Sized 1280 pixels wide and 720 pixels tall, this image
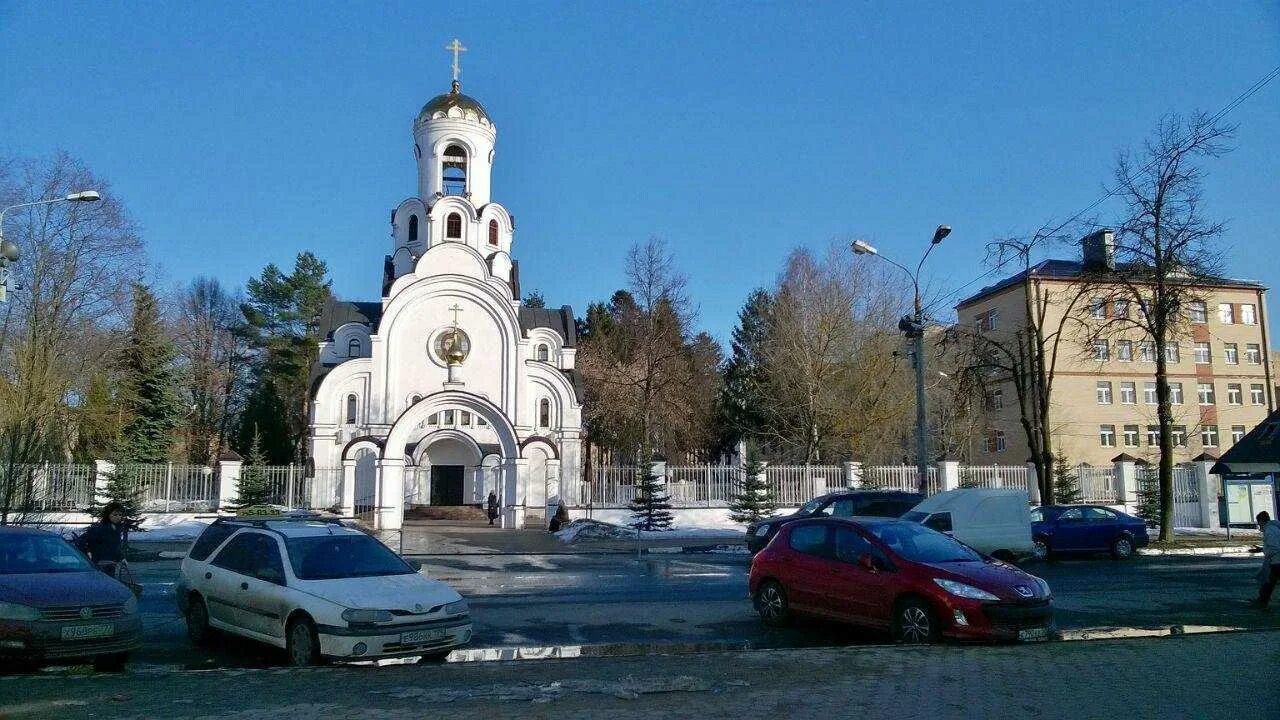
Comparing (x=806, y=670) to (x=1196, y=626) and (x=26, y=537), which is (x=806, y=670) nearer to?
(x=1196, y=626)

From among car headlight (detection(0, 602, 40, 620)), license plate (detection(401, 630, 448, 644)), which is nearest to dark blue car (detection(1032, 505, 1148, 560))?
license plate (detection(401, 630, 448, 644))

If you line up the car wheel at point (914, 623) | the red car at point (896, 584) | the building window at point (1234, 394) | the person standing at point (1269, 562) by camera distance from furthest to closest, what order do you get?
the building window at point (1234, 394)
the person standing at point (1269, 562)
the car wheel at point (914, 623)
the red car at point (896, 584)

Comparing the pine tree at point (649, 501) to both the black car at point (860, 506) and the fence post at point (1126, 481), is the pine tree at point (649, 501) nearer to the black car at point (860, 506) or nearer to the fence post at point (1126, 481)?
the black car at point (860, 506)

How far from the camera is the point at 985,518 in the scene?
18.5 m

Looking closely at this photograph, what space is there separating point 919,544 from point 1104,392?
1798 inches

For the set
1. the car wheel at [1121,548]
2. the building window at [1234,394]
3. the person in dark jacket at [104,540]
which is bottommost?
the car wheel at [1121,548]

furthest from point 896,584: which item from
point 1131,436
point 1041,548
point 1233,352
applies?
point 1233,352

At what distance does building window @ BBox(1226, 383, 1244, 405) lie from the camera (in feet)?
167

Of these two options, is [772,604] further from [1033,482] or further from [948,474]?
[1033,482]

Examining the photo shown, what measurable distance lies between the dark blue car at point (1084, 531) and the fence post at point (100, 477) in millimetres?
25780

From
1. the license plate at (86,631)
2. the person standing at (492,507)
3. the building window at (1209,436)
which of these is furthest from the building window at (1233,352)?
the license plate at (86,631)

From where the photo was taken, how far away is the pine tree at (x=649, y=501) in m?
29.8

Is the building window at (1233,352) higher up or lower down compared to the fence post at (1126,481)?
higher up

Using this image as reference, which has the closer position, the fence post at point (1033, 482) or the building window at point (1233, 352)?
the fence post at point (1033, 482)
